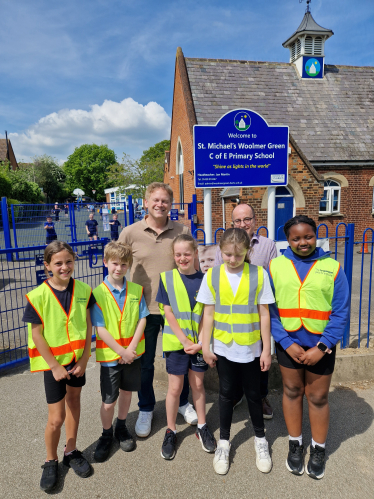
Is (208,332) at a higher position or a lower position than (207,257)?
lower

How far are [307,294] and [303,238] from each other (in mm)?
394

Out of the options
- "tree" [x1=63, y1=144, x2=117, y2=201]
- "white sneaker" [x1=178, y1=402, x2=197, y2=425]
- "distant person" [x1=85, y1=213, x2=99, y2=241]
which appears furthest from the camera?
"tree" [x1=63, y1=144, x2=117, y2=201]

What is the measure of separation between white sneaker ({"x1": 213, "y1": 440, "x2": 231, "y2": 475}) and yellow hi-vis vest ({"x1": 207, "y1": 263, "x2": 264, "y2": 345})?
824 mm

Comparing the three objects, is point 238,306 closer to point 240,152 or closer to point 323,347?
point 323,347

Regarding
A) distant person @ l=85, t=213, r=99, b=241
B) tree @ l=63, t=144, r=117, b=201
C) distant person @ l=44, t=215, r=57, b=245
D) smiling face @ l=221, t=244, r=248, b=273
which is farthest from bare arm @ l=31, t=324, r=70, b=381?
tree @ l=63, t=144, r=117, b=201

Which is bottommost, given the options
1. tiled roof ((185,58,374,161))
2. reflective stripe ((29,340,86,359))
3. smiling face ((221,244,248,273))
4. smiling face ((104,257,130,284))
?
reflective stripe ((29,340,86,359))

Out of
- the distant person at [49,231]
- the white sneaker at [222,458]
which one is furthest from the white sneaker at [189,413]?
the distant person at [49,231]

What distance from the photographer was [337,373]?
11.4 feet

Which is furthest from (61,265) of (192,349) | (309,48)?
(309,48)

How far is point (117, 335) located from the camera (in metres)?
2.55

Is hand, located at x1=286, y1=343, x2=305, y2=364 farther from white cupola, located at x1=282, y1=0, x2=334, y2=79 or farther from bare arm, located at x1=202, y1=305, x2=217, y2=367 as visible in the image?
white cupola, located at x1=282, y1=0, x2=334, y2=79

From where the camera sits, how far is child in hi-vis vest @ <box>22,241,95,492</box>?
2223 millimetres

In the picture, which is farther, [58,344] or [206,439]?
[206,439]

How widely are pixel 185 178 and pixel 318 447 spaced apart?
14.8 m
